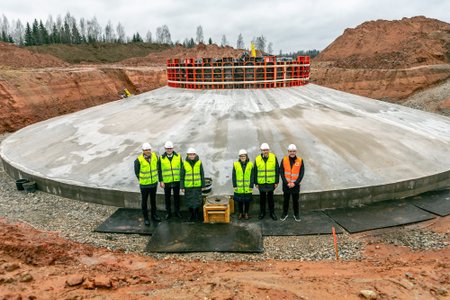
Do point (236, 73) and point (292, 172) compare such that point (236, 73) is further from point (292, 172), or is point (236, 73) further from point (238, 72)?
point (292, 172)

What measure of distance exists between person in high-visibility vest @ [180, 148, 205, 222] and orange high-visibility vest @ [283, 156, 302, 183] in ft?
6.49

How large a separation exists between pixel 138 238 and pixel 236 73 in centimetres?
946

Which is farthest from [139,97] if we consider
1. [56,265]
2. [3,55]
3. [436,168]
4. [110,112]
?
[3,55]

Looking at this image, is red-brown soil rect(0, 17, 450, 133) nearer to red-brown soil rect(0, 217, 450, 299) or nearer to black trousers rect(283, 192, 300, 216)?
red-brown soil rect(0, 217, 450, 299)

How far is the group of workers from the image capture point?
797cm

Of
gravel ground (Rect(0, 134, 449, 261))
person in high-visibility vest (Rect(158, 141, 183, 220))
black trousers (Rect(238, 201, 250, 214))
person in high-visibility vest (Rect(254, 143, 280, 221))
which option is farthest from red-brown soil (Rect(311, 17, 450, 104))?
person in high-visibility vest (Rect(158, 141, 183, 220))

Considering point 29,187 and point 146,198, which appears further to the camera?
point 29,187

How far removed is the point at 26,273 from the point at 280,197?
5.84 metres

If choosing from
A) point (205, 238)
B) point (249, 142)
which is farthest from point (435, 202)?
point (205, 238)

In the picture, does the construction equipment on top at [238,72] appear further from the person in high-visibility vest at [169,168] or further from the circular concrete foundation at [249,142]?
the person in high-visibility vest at [169,168]

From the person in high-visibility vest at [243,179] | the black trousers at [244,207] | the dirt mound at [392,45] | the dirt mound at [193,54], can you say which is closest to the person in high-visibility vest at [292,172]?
the person in high-visibility vest at [243,179]

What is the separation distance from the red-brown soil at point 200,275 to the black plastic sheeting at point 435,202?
2.03 m

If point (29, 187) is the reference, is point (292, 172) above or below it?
above

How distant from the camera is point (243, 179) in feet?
26.5
